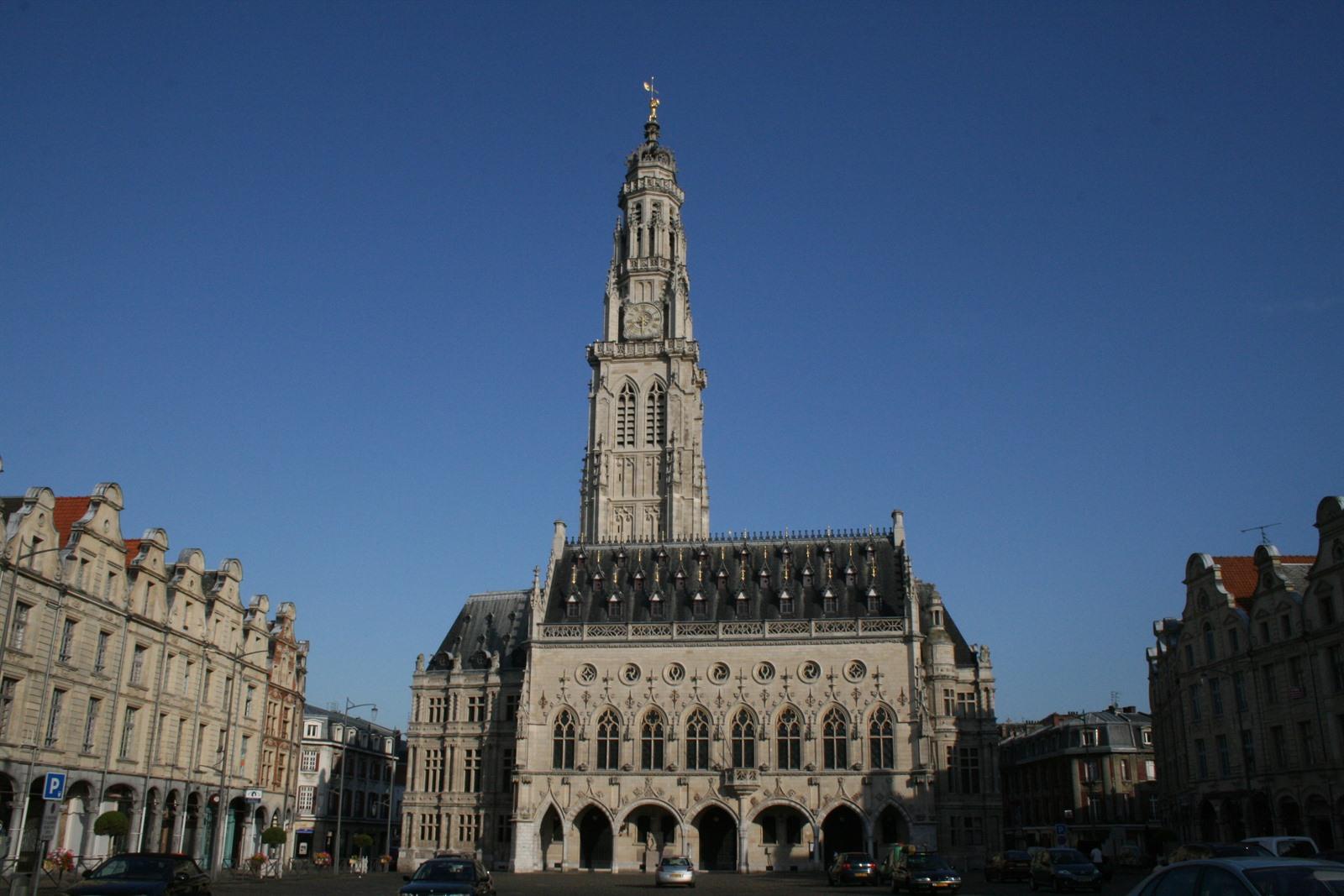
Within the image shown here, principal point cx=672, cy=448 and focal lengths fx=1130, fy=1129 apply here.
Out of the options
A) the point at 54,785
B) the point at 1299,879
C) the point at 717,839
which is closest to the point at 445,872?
the point at 54,785

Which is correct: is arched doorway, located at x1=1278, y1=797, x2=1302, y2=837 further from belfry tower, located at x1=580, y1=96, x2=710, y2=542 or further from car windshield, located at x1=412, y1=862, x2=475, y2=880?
belfry tower, located at x1=580, y1=96, x2=710, y2=542

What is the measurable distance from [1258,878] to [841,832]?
55.4 metres

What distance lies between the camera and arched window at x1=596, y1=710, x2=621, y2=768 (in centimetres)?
6297

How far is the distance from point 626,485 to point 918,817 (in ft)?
127

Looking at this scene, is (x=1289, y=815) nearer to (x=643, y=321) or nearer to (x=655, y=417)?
(x=655, y=417)

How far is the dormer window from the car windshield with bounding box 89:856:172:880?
4436 centimetres

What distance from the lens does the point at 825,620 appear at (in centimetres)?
6341

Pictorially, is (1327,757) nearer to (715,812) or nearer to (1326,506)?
(1326,506)

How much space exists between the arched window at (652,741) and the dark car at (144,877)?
130 feet

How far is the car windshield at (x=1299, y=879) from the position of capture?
8.68 m

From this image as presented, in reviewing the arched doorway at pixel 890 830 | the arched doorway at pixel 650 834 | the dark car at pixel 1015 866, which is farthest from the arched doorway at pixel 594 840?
the dark car at pixel 1015 866

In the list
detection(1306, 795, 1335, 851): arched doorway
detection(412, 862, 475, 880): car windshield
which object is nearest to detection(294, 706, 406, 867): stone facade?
detection(412, 862, 475, 880): car windshield

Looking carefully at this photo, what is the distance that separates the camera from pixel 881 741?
2403 inches

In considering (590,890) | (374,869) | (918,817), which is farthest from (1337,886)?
(374,869)
